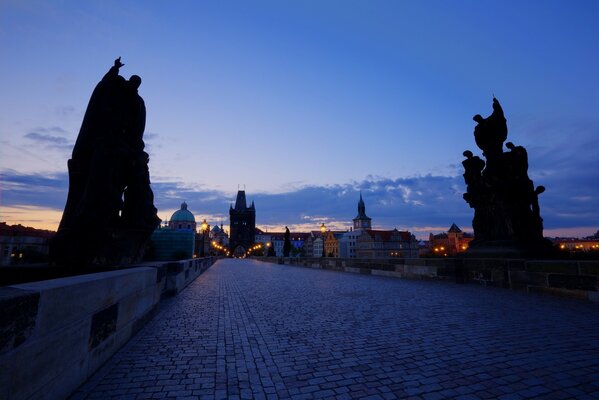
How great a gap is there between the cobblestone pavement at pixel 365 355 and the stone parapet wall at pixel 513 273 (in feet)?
2.69

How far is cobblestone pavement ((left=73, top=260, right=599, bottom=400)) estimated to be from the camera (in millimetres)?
2830

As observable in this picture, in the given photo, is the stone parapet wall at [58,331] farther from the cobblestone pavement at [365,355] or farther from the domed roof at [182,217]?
the domed roof at [182,217]

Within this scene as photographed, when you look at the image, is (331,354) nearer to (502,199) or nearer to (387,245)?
(502,199)

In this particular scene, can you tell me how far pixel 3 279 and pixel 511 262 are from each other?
10.9 metres

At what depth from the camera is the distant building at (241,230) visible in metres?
139

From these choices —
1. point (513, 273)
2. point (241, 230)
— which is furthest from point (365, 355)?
point (241, 230)

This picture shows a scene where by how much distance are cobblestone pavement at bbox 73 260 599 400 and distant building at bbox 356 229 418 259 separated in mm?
110163

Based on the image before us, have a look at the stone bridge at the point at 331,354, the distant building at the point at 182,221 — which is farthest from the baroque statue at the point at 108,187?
the distant building at the point at 182,221

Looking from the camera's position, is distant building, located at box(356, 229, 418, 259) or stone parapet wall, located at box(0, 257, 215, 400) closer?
stone parapet wall, located at box(0, 257, 215, 400)

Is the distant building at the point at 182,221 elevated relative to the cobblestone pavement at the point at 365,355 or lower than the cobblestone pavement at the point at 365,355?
elevated

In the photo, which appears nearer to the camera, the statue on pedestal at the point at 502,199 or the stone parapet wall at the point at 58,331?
the stone parapet wall at the point at 58,331

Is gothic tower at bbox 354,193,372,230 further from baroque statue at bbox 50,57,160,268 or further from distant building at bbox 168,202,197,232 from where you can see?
baroque statue at bbox 50,57,160,268

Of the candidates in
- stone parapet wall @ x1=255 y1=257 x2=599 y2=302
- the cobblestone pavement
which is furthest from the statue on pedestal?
the cobblestone pavement

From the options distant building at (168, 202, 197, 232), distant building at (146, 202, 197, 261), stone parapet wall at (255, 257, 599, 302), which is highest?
distant building at (168, 202, 197, 232)
